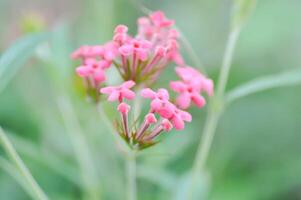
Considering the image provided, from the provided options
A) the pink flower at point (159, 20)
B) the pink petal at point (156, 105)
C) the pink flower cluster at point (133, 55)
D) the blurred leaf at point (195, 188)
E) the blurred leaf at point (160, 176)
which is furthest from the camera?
the blurred leaf at point (160, 176)

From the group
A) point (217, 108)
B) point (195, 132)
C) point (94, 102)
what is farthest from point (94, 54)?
point (195, 132)

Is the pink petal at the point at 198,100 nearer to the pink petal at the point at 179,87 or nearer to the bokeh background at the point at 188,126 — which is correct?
the pink petal at the point at 179,87

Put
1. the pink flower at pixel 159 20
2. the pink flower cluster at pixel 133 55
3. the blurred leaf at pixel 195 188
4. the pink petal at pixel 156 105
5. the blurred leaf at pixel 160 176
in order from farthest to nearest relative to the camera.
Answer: the blurred leaf at pixel 160 176
the blurred leaf at pixel 195 188
the pink flower at pixel 159 20
the pink flower cluster at pixel 133 55
the pink petal at pixel 156 105

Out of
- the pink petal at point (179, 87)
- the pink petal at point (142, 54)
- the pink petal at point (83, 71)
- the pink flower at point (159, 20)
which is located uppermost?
the pink flower at point (159, 20)

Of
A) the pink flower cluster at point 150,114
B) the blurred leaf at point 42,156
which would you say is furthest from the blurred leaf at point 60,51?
the pink flower cluster at point 150,114

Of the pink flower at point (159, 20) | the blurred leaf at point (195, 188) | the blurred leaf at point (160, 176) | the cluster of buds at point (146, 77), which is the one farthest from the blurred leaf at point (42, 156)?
the pink flower at point (159, 20)

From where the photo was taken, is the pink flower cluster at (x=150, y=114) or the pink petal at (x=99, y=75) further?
the pink petal at (x=99, y=75)

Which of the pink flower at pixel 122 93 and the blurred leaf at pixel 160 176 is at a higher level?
the blurred leaf at pixel 160 176

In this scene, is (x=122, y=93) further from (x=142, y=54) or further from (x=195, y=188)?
(x=195, y=188)
